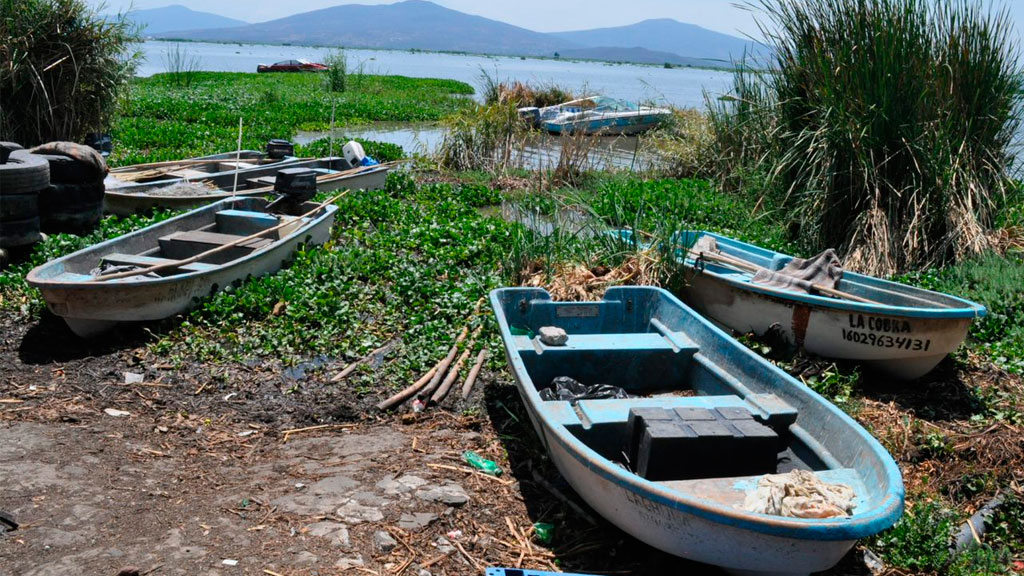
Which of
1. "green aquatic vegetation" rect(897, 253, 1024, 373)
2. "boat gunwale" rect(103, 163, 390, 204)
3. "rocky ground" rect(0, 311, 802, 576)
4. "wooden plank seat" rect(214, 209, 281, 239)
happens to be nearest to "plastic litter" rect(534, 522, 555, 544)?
"rocky ground" rect(0, 311, 802, 576)

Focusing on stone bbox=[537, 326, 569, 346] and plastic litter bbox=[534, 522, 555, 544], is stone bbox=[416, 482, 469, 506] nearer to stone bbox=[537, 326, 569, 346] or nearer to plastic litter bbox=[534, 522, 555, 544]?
plastic litter bbox=[534, 522, 555, 544]

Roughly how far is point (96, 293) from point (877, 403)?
5838 millimetres

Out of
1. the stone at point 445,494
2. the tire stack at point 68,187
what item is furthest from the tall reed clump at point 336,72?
the stone at point 445,494

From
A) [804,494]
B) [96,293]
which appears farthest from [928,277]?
[96,293]

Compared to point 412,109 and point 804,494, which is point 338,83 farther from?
point 804,494

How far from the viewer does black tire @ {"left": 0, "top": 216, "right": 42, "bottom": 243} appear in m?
7.66

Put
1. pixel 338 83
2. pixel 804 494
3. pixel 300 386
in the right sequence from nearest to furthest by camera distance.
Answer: pixel 804 494 < pixel 300 386 < pixel 338 83

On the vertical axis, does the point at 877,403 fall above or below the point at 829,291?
below

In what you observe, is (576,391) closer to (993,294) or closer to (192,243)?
(993,294)

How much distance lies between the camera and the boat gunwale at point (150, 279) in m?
6.05

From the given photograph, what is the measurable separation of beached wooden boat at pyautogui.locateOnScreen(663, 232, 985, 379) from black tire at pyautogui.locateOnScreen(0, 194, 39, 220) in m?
6.16

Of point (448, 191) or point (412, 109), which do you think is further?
point (412, 109)

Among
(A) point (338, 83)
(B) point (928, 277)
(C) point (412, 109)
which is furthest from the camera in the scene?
(A) point (338, 83)

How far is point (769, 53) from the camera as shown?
33.1 feet
